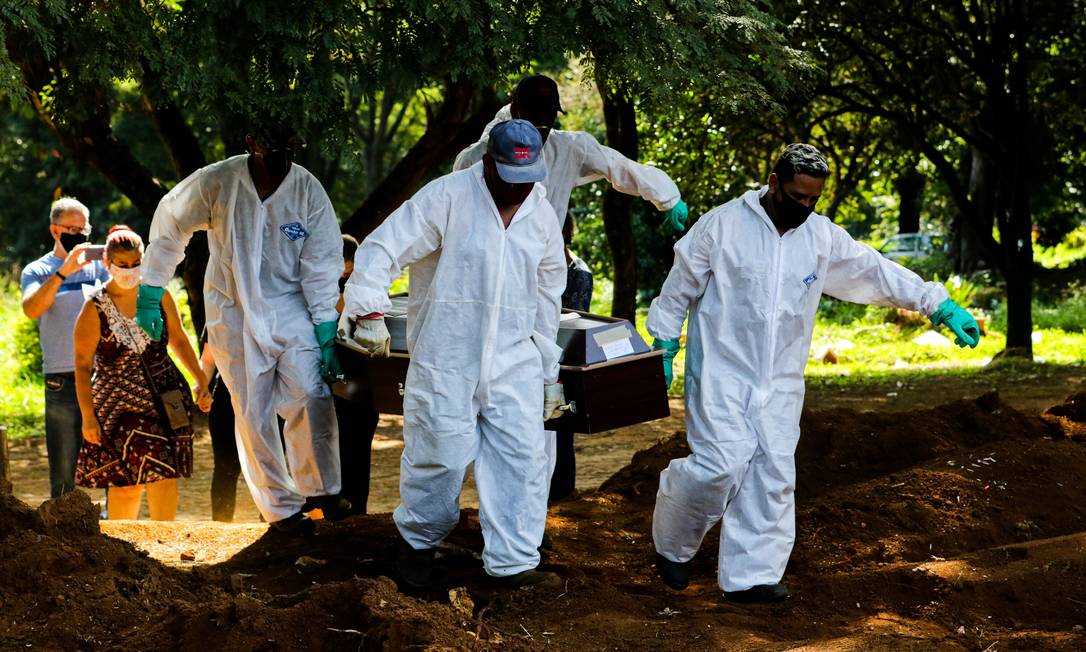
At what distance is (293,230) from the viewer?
19.5 ft

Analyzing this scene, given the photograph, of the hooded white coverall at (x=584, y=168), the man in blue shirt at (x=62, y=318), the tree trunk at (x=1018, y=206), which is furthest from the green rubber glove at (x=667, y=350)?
the tree trunk at (x=1018, y=206)

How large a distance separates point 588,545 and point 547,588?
111cm

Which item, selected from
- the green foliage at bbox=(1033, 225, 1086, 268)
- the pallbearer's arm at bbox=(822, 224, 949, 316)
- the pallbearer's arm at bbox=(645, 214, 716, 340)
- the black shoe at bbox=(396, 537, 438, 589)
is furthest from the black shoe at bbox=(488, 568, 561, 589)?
the green foliage at bbox=(1033, 225, 1086, 268)

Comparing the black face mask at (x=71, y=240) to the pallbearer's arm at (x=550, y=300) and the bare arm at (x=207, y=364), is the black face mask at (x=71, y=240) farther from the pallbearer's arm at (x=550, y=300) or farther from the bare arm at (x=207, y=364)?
the pallbearer's arm at (x=550, y=300)

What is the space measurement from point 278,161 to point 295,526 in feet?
5.71

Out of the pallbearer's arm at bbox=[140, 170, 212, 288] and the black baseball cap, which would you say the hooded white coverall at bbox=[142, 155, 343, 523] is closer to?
the pallbearer's arm at bbox=[140, 170, 212, 288]

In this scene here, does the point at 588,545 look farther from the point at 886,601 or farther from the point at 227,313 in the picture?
the point at 227,313

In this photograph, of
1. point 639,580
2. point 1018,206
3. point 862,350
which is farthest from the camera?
point 862,350

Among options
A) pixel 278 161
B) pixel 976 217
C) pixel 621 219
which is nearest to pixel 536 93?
pixel 278 161

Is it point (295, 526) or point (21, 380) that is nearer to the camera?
point (295, 526)

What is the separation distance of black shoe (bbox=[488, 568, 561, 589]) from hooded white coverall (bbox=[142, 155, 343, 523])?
1.45 meters

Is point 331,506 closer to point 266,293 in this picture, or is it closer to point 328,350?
point 328,350

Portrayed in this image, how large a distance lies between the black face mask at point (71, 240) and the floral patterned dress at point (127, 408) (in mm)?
1155

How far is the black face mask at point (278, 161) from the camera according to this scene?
591 cm
